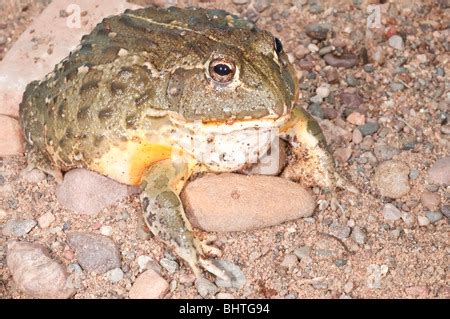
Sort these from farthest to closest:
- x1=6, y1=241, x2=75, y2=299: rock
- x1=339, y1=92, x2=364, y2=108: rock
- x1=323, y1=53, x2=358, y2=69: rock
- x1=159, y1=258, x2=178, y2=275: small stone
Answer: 1. x1=323, y1=53, x2=358, y2=69: rock
2. x1=339, y1=92, x2=364, y2=108: rock
3. x1=159, y1=258, x2=178, y2=275: small stone
4. x1=6, y1=241, x2=75, y2=299: rock

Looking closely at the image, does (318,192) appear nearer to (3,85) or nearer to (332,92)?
(332,92)

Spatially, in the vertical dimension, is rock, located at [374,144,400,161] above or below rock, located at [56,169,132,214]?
below

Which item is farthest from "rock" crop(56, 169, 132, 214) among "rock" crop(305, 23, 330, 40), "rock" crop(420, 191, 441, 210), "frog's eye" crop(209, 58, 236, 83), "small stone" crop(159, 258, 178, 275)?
"rock" crop(305, 23, 330, 40)

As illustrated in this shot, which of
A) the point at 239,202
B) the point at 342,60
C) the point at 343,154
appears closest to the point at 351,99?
the point at 342,60

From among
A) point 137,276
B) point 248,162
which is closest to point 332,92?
point 248,162

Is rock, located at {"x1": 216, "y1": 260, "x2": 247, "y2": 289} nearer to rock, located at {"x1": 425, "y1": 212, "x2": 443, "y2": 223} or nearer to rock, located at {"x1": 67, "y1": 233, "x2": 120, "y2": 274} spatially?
rock, located at {"x1": 67, "y1": 233, "x2": 120, "y2": 274}

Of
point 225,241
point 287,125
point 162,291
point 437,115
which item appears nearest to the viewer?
point 162,291

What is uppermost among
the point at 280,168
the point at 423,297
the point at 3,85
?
the point at 3,85
